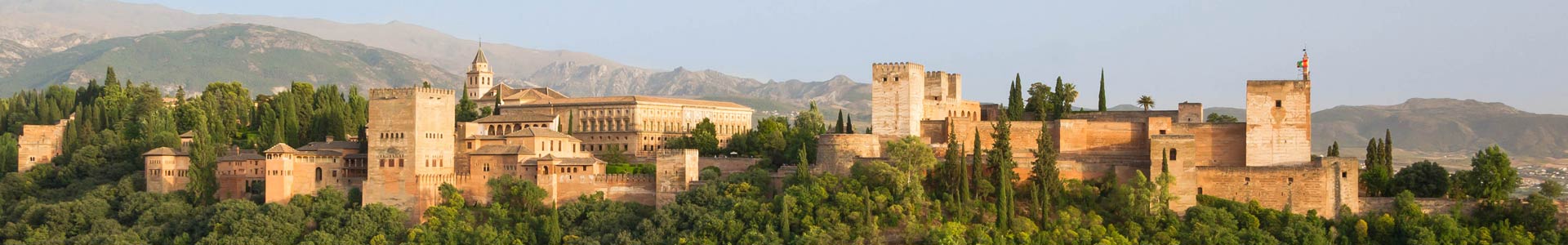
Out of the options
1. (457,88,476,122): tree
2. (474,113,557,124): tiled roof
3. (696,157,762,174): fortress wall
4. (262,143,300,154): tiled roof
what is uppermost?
(457,88,476,122): tree

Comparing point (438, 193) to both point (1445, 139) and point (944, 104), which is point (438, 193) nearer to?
point (944, 104)

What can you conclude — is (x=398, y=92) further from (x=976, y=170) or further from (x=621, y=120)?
(x=976, y=170)

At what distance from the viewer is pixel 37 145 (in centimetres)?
6531

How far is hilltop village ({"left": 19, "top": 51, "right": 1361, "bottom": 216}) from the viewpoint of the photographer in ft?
A: 159

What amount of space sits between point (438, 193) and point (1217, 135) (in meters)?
26.0

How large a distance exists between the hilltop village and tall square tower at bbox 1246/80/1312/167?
4 cm

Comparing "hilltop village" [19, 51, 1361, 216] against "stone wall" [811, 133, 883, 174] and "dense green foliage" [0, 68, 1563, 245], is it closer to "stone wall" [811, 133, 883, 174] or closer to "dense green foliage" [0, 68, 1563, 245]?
"stone wall" [811, 133, 883, 174]

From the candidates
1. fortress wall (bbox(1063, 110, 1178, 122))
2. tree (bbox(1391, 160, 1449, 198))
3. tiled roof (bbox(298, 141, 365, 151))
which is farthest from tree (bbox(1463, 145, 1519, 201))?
tiled roof (bbox(298, 141, 365, 151))

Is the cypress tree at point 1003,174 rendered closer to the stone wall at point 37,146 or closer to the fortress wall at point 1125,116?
the fortress wall at point 1125,116

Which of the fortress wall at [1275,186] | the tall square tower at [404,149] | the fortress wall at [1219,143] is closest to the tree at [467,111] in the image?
the tall square tower at [404,149]

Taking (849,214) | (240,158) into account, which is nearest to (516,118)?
(240,158)

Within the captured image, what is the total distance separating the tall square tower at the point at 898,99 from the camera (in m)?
55.5

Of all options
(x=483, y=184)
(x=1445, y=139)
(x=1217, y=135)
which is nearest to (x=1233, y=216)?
(x=1217, y=135)

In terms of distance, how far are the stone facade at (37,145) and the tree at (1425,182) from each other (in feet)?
173
